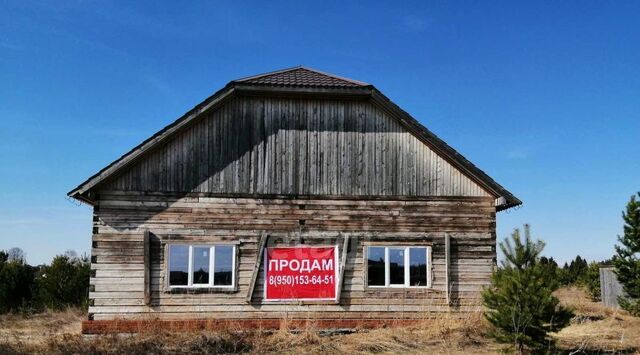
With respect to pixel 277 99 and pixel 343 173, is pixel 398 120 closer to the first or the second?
pixel 343 173

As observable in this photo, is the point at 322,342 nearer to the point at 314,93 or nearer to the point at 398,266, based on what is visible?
the point at 398,266

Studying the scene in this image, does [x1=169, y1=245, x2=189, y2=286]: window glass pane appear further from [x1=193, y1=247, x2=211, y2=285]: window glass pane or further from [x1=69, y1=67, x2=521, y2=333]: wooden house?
[x1=193, y1=247, x2=211, y2=285]: window glass pane

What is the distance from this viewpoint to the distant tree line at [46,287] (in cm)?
2269

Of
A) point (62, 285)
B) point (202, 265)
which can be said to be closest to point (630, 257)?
point (202, 265)

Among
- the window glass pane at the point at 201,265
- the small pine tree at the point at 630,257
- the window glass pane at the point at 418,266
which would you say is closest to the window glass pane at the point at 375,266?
the window glass pane at the point at 418,266

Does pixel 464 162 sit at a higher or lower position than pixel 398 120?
lower

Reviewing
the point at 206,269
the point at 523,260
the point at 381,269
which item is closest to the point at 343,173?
the point at 381,269

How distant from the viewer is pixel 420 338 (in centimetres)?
1418

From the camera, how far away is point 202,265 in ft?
49.5

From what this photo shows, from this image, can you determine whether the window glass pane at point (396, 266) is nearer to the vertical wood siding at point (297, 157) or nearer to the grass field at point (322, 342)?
the grass field at point (322, 342)

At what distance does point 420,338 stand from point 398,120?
5824 millimetres

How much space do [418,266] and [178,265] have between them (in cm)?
631

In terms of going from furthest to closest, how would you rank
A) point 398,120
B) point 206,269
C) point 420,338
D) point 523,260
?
point 398,120 < point 206,269 < point 420,338 < point 523,260

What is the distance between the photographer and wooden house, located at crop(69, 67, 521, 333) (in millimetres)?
14844
